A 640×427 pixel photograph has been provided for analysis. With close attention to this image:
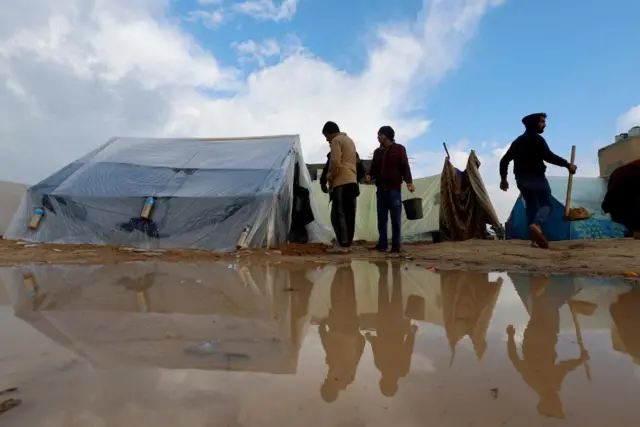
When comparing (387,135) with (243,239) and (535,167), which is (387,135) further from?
(243,239)

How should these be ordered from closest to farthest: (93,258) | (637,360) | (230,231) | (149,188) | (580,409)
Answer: (580,409)
(637,360)
(93,258)
(230,231)
(149,188)

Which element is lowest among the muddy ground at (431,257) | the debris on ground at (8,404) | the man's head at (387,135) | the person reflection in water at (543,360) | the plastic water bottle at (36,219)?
the debris on ground at (8,404)

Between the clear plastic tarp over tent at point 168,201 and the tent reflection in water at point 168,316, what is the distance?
258 centimetres

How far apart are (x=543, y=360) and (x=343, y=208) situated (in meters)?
4.32

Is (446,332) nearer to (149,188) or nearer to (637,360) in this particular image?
(637,360)

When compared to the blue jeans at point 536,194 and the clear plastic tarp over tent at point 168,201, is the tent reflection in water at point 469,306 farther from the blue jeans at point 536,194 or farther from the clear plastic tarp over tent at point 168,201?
the clear plastic tarp over tent at point 168,201

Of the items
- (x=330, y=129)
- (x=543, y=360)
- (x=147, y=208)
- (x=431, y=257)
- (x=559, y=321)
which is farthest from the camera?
(x=147, y=208)

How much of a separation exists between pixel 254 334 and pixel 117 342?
1.50 ft

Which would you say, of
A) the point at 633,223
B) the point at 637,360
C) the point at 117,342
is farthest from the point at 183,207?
the point at 633,223

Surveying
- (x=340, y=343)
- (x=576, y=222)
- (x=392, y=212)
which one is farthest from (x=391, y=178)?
(x=576, y=222)

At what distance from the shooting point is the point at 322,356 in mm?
1339

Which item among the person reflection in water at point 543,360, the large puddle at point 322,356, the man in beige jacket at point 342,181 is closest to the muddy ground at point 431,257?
the man in beige jacket at point 342,181

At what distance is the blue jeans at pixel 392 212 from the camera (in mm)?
5188

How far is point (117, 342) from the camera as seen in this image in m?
1.45
